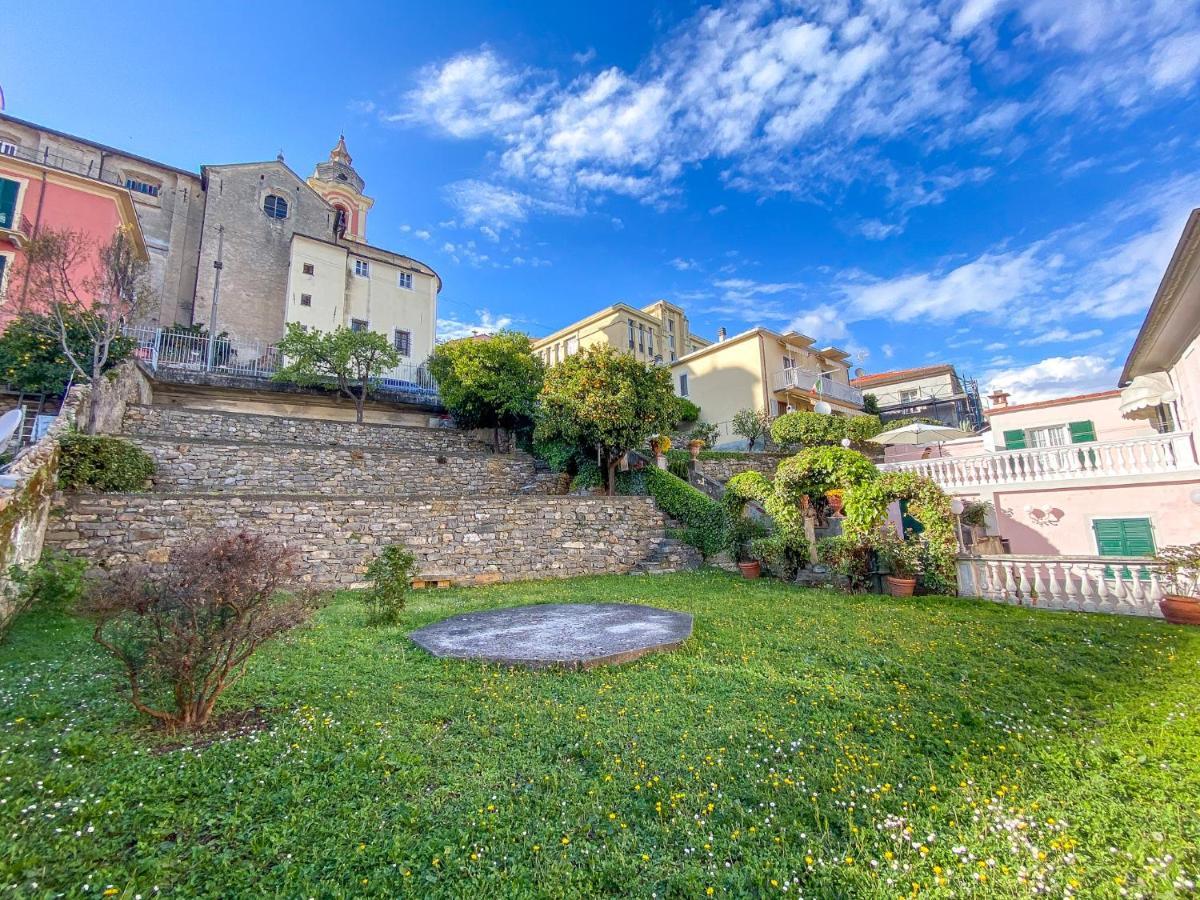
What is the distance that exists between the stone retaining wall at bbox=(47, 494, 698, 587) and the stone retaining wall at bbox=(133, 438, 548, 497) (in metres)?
0.76

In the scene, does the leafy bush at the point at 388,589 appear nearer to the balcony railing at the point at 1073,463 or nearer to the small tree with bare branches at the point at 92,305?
the small tree with bare branches at the point at 92,305

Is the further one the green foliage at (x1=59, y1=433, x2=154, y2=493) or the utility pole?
the utility pole

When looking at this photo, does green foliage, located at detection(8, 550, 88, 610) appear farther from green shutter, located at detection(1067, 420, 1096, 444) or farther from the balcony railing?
green shutter, located at detection(1067, 420, 1096, 444)

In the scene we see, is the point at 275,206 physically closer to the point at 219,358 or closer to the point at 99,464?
the point at 219,358

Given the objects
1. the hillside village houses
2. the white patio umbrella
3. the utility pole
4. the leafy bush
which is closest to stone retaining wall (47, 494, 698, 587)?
the leafy bush

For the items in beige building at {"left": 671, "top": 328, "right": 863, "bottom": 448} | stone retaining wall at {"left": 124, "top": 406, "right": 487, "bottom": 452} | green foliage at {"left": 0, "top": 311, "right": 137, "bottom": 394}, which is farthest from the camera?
beige building at {"left": 671, "top": 328, "right": 863, "bottom": 448}

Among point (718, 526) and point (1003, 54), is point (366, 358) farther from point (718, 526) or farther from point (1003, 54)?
point (1003, 54)

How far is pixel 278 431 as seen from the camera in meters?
13.8

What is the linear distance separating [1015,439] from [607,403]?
1432 centimetres

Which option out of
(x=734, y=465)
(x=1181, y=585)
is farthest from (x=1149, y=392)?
(x=734, y=465)

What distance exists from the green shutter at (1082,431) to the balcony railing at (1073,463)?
229 inches

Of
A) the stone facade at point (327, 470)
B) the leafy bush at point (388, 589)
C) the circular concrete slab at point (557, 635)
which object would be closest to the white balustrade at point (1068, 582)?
the circular concrete slab at point (557, 635)

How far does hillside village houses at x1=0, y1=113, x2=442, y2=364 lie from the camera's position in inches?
786

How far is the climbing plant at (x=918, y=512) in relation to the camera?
8.17 metres
